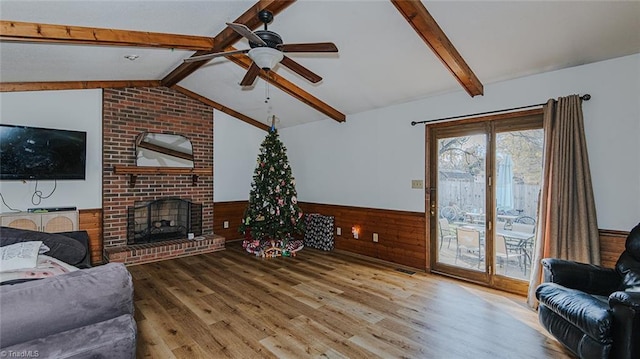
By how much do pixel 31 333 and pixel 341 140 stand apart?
15.6 feet

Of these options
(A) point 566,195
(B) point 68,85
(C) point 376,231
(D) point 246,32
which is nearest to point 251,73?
(D) point 246,32

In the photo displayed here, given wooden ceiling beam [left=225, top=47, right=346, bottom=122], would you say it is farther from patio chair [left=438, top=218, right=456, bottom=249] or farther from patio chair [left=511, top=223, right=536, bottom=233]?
patio chair [left=511, top=223, right=536, bottom=233]

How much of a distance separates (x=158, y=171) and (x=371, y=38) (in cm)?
422

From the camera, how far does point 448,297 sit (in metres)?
3.48

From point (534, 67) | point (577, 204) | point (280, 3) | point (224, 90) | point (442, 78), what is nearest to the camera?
point (280, 3)

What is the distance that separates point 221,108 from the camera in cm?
619

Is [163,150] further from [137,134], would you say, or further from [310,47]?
[310,47]

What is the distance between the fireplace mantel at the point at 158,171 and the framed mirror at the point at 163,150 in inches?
6.1

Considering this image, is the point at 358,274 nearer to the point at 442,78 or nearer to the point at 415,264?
the point at 415,264

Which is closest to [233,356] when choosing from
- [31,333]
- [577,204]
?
[31,333]

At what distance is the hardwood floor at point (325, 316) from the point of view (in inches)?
96.7

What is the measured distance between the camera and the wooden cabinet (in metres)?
3.90

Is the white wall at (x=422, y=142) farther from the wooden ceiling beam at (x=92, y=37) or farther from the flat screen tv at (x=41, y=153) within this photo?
the flat screen tv at (x=41, y=153)

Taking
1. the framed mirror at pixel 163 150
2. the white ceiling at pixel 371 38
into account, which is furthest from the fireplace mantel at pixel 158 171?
the white ceiling at pixel 371 38
